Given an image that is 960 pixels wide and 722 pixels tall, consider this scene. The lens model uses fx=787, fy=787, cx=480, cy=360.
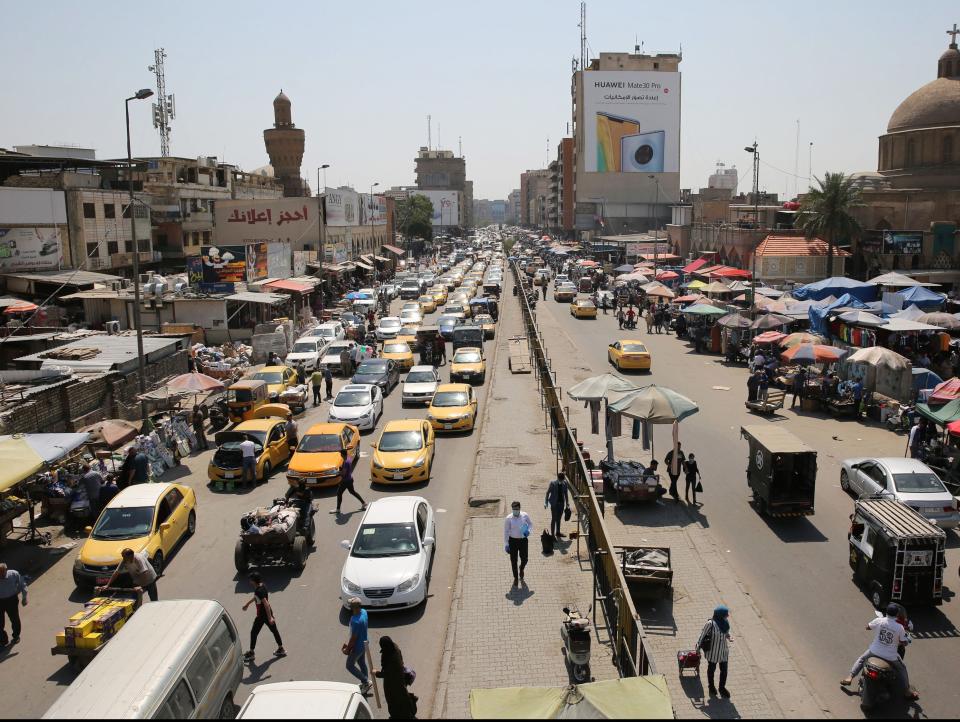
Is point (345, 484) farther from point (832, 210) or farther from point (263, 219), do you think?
point (263, 219)

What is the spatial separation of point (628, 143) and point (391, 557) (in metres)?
110

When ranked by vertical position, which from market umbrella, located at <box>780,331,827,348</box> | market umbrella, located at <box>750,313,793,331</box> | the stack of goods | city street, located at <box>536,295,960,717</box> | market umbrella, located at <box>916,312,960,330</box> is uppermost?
market umbrella, located at <box>916,312,960,330</box>

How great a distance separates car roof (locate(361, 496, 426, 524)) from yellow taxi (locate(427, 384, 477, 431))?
25.7 feet

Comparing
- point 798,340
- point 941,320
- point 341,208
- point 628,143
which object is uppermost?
point 628,143

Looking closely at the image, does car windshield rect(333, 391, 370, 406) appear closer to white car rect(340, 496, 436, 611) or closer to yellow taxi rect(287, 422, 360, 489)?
yellow taxi rect(287, 422, 360, 489)

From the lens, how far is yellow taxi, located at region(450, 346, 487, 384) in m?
28.1

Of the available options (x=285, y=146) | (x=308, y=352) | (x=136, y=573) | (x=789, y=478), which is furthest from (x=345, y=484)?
(x=285, y=146)

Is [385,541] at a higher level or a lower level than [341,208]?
lower

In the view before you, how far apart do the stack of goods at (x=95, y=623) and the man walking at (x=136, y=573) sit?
1.34 ft

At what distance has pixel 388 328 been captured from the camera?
1534 inches

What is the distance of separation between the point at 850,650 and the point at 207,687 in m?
7.87

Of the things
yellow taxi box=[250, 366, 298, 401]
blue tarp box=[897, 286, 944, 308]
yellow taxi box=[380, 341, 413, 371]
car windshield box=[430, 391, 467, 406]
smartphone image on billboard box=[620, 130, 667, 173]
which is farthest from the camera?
smartphone image on billboard box=[620, 130, 667, 173]

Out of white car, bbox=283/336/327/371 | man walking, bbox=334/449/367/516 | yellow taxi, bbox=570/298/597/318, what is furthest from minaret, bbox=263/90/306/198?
man walking, bbox=334/449/367/516

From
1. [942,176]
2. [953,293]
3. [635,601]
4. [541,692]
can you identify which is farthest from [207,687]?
[942,176]
